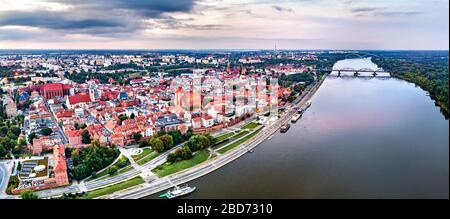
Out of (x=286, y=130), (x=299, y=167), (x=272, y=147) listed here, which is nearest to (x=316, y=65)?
(x=286, y=130)

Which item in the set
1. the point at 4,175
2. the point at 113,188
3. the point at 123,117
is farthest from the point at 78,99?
the point at 113,188

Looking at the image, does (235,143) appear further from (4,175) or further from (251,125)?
(4,175)

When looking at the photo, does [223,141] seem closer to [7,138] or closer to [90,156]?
[90,156]

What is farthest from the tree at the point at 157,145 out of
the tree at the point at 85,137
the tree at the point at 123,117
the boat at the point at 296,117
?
the boat at the point at 296,117

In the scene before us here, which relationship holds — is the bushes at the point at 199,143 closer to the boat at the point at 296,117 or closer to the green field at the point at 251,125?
the green field at the point at 251,125

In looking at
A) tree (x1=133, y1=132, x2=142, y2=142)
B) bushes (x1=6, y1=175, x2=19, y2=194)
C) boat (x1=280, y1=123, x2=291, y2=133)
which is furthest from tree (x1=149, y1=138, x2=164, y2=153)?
boat (x1=280, y1=123, x2=291, y2=133)
